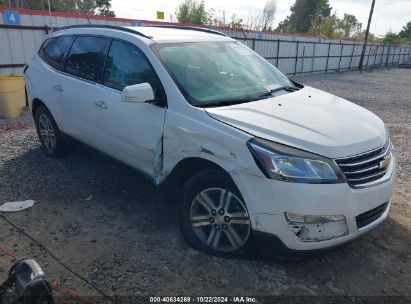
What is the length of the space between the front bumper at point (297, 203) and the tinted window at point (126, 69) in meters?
1.33

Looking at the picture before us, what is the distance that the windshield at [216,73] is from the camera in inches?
127

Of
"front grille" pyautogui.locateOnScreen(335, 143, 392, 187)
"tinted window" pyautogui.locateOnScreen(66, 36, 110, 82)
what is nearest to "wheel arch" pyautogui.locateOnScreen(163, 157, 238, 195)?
"front grille" pyautogui.locateOnScreen(335, 143, 392, 187)

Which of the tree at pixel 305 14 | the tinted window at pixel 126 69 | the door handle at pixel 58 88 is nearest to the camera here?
the tinted window at pixel 126 69

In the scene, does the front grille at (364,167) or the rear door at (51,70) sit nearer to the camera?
the front grille at (364,167)

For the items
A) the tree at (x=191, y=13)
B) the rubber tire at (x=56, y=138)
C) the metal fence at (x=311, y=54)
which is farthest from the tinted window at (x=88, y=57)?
the tree at (x=191, y=13)

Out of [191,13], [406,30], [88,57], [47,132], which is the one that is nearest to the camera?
[88,57]

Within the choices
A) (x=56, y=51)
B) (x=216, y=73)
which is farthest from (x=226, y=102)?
(x=56, y=51)

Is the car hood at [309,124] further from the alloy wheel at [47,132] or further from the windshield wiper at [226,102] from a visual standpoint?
the alloy wheel at [47,132]

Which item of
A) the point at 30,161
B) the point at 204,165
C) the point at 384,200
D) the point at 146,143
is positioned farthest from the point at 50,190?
the point at 384,200

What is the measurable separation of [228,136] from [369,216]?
4.14 feet

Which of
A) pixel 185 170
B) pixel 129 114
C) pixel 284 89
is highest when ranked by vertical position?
pixel 284 89

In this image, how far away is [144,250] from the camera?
3.15 metres

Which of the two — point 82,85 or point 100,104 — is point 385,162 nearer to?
point 100,104

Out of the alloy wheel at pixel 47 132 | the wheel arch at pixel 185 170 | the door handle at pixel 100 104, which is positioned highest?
the door handle at pixel 100 104
